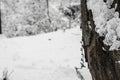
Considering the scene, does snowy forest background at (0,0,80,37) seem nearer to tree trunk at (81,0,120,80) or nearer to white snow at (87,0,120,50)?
tree trunk at (81,0,120,80)

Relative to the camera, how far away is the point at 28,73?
623cm

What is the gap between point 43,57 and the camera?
304 inches

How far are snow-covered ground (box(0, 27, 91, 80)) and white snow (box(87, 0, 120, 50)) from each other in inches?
75.5

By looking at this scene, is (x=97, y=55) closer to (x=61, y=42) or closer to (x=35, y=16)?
(x=61, y=42)

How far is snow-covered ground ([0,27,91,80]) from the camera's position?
598 centimetres

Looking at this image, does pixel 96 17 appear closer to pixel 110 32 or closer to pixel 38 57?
pixel 110 32

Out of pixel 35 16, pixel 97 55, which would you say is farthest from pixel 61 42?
pixel 35 16

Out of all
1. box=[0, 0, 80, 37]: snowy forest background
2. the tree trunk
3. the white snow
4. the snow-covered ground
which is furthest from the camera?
box=[0, 0, 80, 37]: snowy forest background

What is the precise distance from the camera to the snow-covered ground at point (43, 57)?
5.98 meters

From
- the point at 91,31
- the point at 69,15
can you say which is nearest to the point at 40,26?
the point at 69,15

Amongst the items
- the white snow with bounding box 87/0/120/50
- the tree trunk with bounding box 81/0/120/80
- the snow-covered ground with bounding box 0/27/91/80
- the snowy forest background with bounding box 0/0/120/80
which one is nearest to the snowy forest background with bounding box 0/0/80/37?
the snowy forest background with bounding box 0/0/120/80

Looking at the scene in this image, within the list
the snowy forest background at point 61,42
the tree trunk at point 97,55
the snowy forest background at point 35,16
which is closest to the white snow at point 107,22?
the snowy forest background at point 61,42

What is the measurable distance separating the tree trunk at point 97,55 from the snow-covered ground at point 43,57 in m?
1.49

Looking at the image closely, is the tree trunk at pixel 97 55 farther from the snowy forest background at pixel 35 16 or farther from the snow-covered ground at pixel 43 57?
the snowy forest background at pixel 35 16
